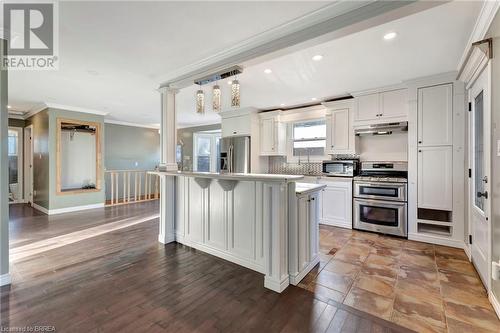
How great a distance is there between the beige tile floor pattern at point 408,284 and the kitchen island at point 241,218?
17.0 inches

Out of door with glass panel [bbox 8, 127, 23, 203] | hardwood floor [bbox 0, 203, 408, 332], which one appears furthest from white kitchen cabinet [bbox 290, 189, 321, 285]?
door with glass panel [bbox 8, 127, 23, 203]

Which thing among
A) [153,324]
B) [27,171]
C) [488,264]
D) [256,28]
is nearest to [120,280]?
[153,324]

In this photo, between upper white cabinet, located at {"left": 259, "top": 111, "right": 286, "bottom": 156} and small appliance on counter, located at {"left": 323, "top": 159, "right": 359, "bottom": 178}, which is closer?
small appliance on counter, located at {"left": 323, "top": 159, "right": 359, "bottom": 178}

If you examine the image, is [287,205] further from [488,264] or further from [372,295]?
[488,264]

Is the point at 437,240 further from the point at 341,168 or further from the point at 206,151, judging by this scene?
the point at 206,151

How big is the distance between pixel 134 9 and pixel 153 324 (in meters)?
2.50

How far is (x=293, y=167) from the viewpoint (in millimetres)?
5402

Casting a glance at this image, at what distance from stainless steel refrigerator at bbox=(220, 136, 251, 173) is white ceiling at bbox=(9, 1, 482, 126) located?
1.29 m

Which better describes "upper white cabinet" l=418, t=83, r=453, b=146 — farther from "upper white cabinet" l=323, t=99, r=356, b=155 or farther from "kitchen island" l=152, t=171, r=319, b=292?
"kitchen island" l=152, t=171, r=319, b=292

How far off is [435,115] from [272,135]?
2916 mm

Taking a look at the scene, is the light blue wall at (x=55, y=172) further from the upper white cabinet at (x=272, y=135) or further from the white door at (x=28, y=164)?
the upper white cabinet at (x=272, y=135)

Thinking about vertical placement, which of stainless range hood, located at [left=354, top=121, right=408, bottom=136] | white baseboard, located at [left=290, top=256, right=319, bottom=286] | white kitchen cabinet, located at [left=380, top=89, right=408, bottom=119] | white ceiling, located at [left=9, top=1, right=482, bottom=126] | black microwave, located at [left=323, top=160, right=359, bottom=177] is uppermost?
white ceiling, located at [left=9, top=1, right=482, bottom=126]

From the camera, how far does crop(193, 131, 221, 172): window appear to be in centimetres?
819

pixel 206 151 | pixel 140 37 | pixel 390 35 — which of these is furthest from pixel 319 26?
pixel 206 151
